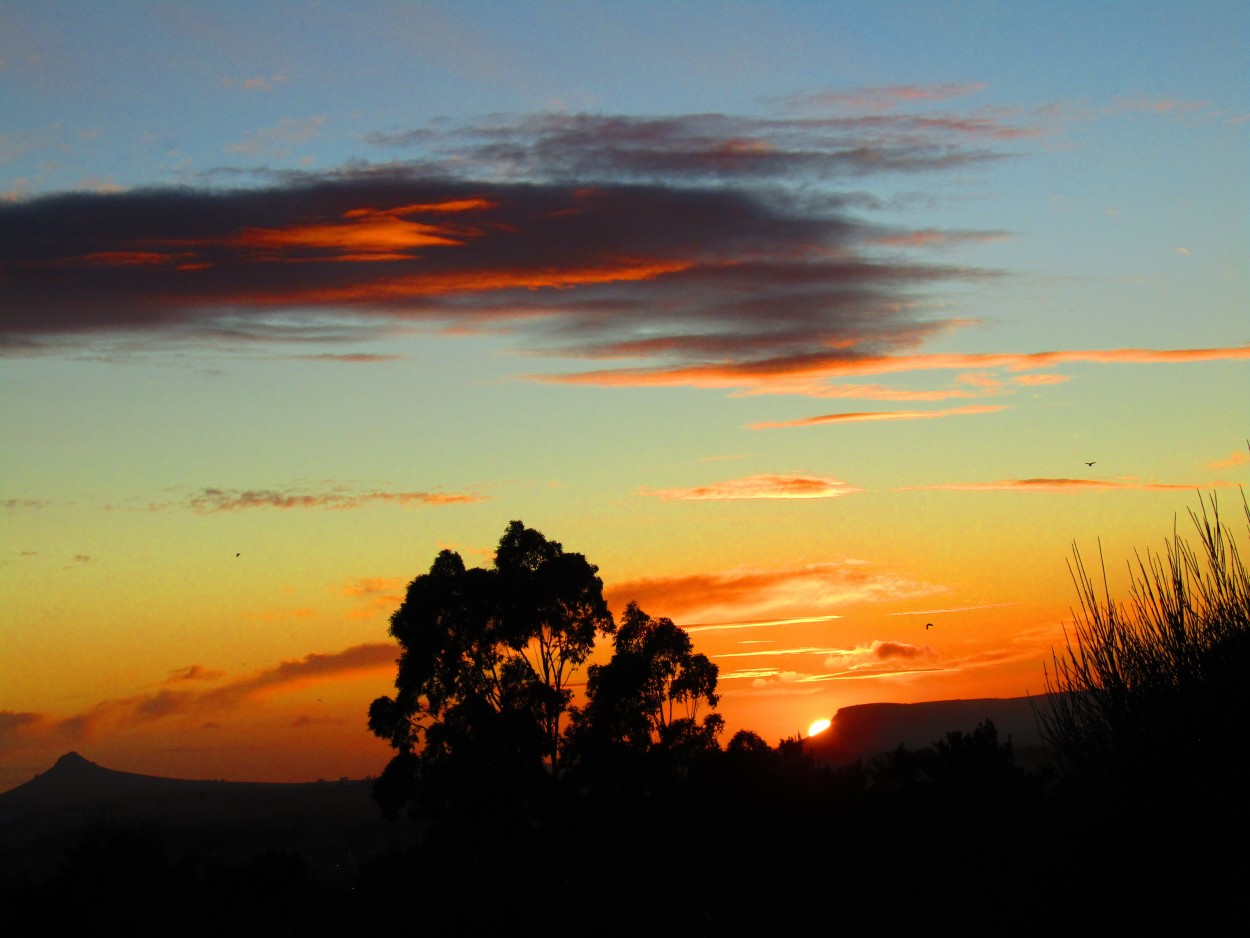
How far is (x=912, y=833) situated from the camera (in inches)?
1853

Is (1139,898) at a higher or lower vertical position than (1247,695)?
lower

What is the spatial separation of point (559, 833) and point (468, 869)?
6729 mm

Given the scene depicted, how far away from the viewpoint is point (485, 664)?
51.3m

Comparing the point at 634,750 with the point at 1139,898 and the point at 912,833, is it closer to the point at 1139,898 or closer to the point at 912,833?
the point at 912,833

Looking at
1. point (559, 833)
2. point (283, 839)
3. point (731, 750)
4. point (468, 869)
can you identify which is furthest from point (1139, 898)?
point (283, 839)

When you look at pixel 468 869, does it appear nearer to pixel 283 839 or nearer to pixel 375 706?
pixel 375 706

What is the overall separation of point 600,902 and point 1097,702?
20.7 metres

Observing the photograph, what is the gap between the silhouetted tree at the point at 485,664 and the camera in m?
49.1

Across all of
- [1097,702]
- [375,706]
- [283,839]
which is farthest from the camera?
[283,839]

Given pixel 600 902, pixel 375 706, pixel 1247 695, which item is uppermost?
pixel 375 706

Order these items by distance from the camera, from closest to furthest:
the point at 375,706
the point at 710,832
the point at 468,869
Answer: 1. the point at 468,869
2. the point at 710,832
3. the point at 375,706

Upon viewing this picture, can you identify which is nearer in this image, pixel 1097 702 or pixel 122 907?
pixel 1097 702

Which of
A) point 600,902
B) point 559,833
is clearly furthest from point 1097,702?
point 559,833

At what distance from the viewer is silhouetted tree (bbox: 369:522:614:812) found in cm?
4909
